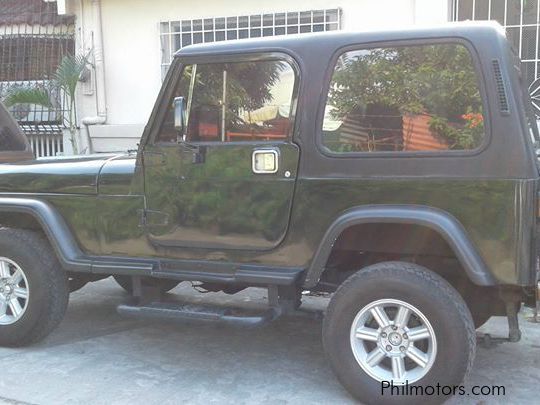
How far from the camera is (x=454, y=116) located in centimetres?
348

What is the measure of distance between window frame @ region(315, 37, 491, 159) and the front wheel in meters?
0.64

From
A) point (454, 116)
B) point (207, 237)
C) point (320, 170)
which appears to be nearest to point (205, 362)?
point (207, 237)

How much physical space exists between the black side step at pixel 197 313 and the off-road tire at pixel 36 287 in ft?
1.94

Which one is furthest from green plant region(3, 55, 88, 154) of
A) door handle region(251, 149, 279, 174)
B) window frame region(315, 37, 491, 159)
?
window frame region(315, 37, 491, 159)

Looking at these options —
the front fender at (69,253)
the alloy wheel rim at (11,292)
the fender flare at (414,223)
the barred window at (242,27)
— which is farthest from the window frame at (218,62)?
the barred window at (242,27)

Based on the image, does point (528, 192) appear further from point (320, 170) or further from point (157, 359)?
point (157, 359)

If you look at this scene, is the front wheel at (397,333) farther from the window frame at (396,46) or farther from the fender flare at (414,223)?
the window frame at (396,46)

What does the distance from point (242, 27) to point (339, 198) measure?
629 centimetres

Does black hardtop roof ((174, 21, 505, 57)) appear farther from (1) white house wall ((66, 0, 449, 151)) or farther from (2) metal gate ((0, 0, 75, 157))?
(2) metal gate ((0, 0, 75, 157))

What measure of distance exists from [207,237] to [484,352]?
2225mm

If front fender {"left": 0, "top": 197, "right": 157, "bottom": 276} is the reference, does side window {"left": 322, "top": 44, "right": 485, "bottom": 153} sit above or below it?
above

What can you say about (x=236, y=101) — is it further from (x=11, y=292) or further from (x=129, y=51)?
(x=129, y=51)

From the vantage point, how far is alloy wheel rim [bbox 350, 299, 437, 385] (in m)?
3.47

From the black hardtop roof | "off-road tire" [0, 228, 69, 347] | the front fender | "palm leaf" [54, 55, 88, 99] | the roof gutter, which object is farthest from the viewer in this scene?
the roof gutter
